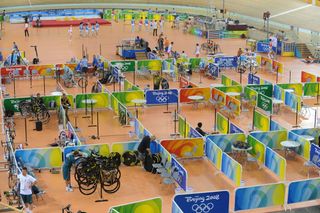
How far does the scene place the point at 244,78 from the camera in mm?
39344

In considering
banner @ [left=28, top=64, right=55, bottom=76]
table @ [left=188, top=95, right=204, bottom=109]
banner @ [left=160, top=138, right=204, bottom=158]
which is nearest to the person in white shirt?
banner @ [left=160, top=138, right=204, bottom=158]

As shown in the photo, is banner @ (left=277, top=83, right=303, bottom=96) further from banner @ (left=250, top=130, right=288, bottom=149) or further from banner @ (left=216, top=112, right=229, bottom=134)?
banner @ (left=250, top=130, right=288, bottom=149)

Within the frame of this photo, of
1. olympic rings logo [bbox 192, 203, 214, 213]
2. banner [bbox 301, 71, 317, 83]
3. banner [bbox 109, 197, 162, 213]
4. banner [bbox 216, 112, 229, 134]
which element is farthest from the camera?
banner [bbox 301, 71, 317, 83]

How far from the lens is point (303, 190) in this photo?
18797 mm

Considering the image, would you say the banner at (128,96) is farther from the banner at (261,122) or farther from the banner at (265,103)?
the banner at (261,122)

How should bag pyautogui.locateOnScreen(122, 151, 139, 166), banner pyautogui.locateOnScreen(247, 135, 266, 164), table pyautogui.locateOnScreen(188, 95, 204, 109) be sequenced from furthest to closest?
table pyautogui.locateOnScreen(188, 95, 204, 109), bag pyautogui.locateOnScreen(122, 151, 139, 166), banner pyautogui.locateOnScreen(247, 135, 266, 164)

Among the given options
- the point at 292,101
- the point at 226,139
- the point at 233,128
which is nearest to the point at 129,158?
the point at 226,139

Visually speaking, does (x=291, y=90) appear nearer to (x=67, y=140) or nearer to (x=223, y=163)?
(x=223, y=163)

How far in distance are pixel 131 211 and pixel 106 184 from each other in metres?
4.71

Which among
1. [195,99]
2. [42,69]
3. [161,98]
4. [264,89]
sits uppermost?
[42,69]

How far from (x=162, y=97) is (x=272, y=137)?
8.70 meters

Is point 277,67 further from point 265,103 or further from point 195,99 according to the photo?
point 195,99

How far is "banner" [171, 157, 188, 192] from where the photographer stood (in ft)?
66.6

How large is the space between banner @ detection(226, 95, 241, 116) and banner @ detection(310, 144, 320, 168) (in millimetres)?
6839
